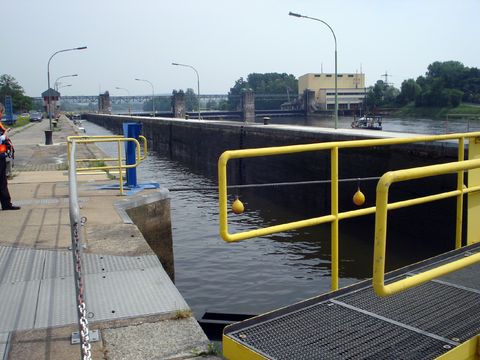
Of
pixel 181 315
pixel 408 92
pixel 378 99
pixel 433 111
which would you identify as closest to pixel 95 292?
pixel 181 315

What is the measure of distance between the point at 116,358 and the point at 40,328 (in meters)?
0.83

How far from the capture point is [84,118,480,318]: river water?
27.5ft

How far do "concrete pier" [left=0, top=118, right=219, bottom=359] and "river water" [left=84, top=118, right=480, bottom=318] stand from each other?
5.20 ft

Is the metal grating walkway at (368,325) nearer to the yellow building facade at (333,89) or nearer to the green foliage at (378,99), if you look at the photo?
the green foliage at (378,99)

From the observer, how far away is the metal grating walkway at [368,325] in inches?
127

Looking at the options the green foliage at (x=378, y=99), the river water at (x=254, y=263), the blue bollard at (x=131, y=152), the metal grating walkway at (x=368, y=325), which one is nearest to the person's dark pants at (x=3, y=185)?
the blue bollard at (x=131, y=152)

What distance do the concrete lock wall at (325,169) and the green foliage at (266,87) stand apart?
96549mm

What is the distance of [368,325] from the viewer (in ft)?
11.7

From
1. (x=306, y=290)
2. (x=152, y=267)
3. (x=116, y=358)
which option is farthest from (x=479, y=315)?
(x=306, y=290)

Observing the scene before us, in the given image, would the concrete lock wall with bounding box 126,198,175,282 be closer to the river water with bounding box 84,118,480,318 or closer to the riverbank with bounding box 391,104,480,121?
the river water with bounding box 84,118,480,318

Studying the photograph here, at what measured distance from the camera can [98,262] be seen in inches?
217

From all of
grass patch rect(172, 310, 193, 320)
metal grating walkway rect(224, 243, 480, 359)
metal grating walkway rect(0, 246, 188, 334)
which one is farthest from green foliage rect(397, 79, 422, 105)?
grass patch rect(172, 310, 193, 320)

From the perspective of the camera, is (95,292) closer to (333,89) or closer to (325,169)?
(325,169)

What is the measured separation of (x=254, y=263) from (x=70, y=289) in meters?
5.70
